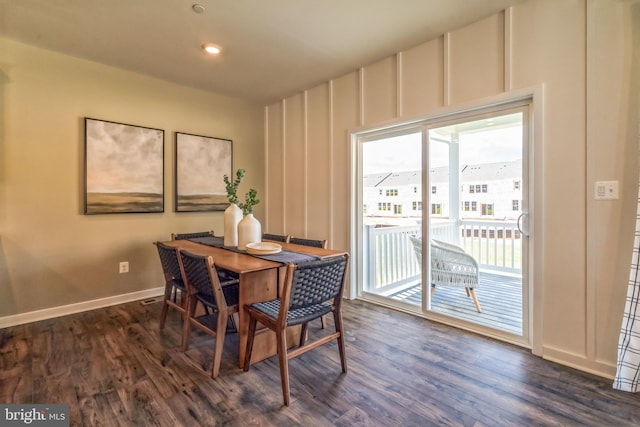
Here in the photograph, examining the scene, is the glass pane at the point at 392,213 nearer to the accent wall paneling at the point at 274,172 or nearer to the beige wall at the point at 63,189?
the accent wall paneling at the point at 274,172

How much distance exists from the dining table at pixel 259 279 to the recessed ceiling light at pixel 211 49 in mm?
1881

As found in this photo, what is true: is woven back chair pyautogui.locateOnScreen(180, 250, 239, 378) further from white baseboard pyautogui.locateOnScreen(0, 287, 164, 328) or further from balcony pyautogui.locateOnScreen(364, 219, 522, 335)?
balcony pyautogui.locateOnScreen(364, 219, 522, 335)

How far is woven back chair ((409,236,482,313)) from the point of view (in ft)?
9.70

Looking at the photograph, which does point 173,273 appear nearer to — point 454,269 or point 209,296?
point 209,296

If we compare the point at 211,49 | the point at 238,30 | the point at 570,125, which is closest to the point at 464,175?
the point at 570,125

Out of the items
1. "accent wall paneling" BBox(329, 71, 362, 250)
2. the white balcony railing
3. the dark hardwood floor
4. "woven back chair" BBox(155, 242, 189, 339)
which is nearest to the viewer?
the dark hardwood floor

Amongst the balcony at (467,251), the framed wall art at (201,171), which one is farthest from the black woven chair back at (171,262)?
the balcony at (467,251)

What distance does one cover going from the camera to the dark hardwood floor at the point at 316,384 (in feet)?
5.12

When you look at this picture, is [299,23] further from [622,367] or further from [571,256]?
[622,367]

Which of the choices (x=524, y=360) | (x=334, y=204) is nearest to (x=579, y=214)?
(x=524, y=360)

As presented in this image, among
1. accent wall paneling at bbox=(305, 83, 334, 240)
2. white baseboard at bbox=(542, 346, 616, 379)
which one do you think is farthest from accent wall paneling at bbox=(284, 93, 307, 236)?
white baseboard at bbox=(542, 346, 616, 379)

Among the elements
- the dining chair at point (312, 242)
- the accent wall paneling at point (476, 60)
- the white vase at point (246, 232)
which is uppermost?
the accent wall paneling at point (476, 60)

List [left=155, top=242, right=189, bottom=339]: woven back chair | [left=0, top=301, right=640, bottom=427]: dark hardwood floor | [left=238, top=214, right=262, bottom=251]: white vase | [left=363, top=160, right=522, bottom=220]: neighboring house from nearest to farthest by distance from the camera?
1. [left=0, top=301, right=640, bottom=427]: dark hardwood floor
2. [left=155, top=242, right=189, bottom=339]: woven back chair
3. [left=238, top=214, right=262, bottom=251]: white vase
4. [left=363, top=160, right=522, bottom=220]: neighboring house

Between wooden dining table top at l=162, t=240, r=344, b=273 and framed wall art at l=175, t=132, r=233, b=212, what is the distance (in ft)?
3.69
